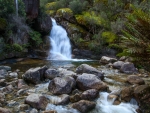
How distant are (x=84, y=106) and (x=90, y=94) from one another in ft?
2.47

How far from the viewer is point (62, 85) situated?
6.79 meters

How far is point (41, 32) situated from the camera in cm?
1653

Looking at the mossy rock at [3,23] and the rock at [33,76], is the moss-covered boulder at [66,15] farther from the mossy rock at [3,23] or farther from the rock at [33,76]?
the rock at [33,76]

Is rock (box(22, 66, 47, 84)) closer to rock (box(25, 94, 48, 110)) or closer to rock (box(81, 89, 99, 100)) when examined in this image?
rock (box(25, 94, 48, 110))

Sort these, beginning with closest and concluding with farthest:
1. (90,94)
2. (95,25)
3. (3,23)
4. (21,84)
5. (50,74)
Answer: (90,94) → (21,84) → (50,74) → (3,23) → (95,25)

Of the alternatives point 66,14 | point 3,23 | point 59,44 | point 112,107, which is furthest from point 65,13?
point 112,107

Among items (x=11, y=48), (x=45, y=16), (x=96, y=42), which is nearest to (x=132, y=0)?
(x=96, y=42)

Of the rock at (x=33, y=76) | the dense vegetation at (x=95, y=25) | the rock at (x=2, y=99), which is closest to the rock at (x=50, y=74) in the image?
the rock at (x=33, y=76)

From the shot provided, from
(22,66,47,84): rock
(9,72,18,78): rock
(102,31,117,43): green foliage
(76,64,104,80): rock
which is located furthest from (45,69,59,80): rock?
(102,31,117,43): green foliage

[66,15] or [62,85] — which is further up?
[66,15]

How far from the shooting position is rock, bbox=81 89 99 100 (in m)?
6.31

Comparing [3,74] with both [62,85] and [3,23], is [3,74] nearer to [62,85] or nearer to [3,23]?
[62,85]

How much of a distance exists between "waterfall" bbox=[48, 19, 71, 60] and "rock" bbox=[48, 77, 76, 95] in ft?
25.9

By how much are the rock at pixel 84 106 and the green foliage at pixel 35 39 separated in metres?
9.76
